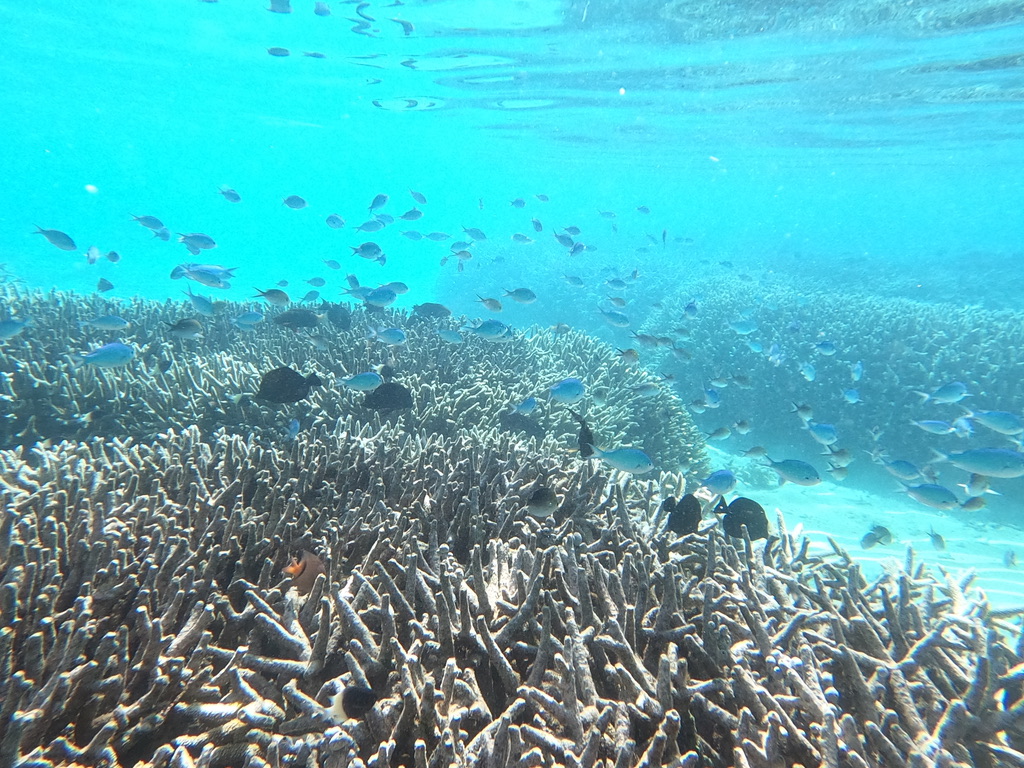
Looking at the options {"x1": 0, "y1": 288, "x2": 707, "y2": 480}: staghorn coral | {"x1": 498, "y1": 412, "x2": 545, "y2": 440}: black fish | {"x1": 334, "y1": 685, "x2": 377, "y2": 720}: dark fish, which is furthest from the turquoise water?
{"x1": 334, "y1": 685, "x2": 377, "y2": 720}: dark fish

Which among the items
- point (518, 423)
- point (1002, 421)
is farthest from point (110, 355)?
point (1002, 421)

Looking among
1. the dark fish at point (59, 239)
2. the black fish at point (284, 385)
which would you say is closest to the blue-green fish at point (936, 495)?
the black fish at point (284, 385)

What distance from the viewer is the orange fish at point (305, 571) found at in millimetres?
2734

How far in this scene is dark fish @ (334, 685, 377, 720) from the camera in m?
1.98

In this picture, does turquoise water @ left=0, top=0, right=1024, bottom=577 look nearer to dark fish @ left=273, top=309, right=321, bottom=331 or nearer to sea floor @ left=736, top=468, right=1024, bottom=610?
sea floor @ left=736, top=468, right=1024, bottom=610

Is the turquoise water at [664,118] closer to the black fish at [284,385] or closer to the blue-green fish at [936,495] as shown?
the blue-green fish at [936,495]

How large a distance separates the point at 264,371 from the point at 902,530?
11.2m

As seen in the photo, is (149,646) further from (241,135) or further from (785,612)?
→ (241,135)

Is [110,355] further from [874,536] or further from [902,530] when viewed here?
[902,530]

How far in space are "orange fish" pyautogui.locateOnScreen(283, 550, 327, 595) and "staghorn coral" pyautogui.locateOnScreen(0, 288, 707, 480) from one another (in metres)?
2.98

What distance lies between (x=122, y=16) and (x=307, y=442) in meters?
29.2

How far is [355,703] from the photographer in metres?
1.97

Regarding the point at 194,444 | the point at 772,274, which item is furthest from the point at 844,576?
the point at 772,274

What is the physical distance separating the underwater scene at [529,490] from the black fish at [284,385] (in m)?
0.04
